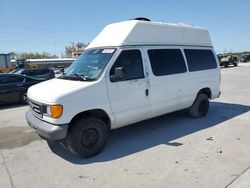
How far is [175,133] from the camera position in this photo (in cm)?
586

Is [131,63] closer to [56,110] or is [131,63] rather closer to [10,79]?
[56,110]

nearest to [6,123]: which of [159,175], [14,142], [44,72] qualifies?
[14,142]

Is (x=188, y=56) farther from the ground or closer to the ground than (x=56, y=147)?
farther from the ground

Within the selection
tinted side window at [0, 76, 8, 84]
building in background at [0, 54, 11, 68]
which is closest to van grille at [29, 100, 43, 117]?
tinted side window at [0, 76, 8, 84]

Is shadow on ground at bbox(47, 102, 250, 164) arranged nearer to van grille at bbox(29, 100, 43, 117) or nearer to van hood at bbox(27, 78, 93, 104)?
van grille at bbox(29, 100, 43, 117)

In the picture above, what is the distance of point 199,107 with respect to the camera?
7.13 m

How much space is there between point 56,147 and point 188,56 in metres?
4.12

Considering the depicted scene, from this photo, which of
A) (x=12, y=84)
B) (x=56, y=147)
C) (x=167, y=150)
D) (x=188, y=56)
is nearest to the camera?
(x=167, y=150)

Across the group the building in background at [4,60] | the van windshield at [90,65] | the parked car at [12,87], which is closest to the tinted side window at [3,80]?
the parked car at [12,87]

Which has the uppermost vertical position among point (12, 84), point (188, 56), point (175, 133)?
point (188, 56)

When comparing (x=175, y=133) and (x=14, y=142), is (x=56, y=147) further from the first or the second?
(x=175, y=133)

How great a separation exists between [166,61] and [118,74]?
1799mm

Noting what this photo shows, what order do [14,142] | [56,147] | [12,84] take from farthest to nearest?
[12,84]
[14,142]
[56,147]

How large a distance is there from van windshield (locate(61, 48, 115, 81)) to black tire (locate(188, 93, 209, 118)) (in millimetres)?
3162
